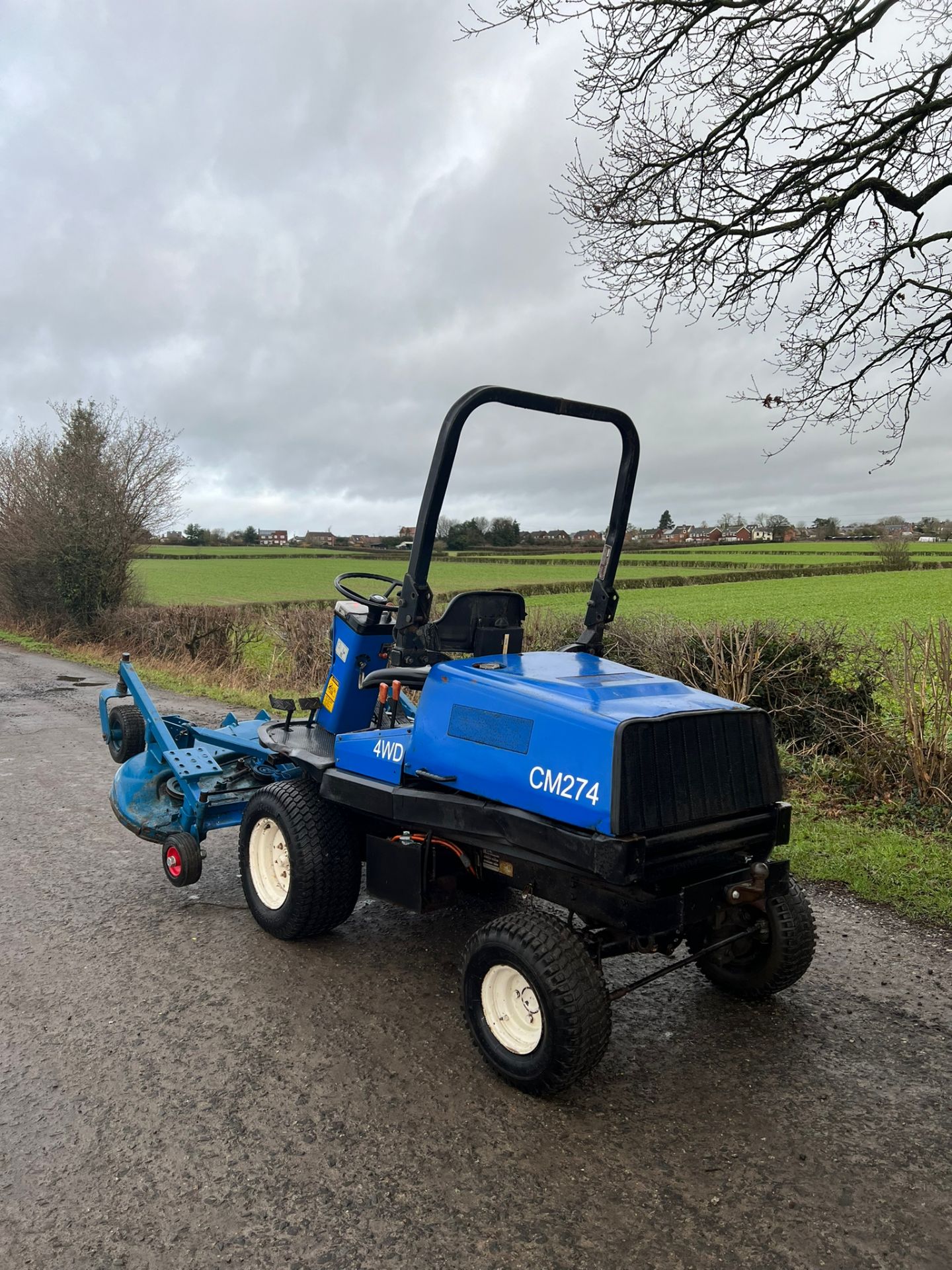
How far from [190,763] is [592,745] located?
274cm

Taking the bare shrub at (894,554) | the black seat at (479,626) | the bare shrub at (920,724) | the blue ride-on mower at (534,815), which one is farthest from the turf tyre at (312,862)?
the bare shrub at (894,554)

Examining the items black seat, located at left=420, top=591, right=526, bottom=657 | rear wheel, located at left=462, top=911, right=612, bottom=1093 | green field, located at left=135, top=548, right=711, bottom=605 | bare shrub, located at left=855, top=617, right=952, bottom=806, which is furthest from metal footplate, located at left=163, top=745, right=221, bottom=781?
green field, located at left=135, top=548, right=711, bottom=605

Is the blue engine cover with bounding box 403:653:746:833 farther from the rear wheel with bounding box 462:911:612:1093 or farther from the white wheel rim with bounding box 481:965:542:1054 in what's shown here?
the white wheel rim with bounding box 481:965:542:1054

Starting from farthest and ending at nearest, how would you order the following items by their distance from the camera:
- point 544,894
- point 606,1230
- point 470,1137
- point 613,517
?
point 613,517 < point 544,894 < point 470,1137 < point 606,1230

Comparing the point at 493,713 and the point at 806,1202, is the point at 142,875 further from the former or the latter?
the point at 806,1202

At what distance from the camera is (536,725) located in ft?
10.0

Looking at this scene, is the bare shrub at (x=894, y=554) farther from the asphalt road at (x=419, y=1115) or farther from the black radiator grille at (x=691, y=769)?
the black radiator grille at (x=691, y=769)

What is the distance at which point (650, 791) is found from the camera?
2904 mm

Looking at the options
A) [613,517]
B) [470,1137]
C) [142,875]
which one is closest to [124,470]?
[142,875]

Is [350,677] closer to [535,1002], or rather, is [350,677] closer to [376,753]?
[376,753]

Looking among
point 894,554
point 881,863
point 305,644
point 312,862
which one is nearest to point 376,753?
point 312,862

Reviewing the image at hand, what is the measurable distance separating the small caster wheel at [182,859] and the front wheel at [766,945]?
2.45 metres

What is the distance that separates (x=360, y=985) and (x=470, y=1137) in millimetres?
1052

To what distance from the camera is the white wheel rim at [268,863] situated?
165 inches
